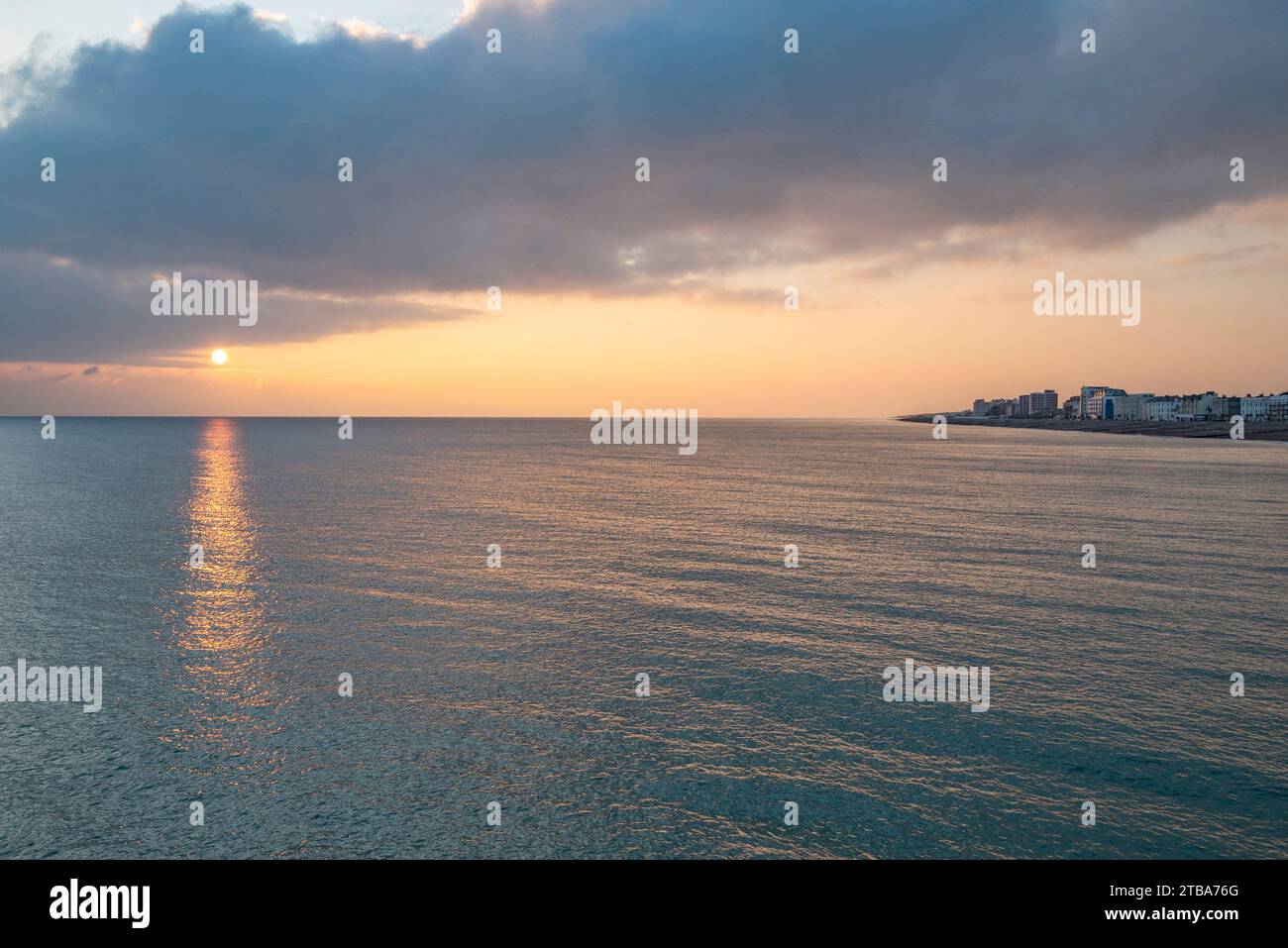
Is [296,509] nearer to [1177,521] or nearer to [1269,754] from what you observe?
[1269,754]

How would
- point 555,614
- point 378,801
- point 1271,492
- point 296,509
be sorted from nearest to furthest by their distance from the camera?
point 378,801 → point 555,614 → point 296,509 → point 1271,492

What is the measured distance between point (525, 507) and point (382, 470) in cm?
4654

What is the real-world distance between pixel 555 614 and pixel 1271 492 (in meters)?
74.1

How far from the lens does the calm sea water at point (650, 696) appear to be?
1484 centimetres

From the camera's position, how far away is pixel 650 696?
71.0ft

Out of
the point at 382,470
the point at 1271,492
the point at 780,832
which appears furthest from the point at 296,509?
the point at 1271,492

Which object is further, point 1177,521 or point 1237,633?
point 1177,521

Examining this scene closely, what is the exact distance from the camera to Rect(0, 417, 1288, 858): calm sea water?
14.8 metres

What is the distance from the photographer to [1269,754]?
1745 centimetres
